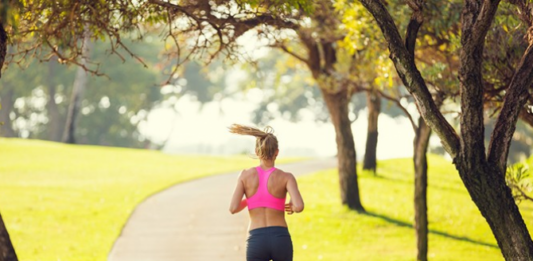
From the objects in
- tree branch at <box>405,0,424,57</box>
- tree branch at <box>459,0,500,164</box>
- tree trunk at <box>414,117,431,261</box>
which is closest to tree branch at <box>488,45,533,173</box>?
tree branch at <box>459,0,500,164</box>

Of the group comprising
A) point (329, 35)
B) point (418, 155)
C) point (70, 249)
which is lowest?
point (70, 249)

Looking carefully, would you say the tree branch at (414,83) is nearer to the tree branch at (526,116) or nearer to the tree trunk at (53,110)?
the tree branch at (526,116)

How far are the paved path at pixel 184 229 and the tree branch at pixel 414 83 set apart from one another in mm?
6377

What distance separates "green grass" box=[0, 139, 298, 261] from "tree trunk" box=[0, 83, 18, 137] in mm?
17733

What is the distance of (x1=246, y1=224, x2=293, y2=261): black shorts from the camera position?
23.4 ft

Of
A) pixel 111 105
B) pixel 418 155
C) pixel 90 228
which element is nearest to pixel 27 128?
pixel 111 105

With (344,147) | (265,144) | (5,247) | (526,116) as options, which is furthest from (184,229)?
(265,144)

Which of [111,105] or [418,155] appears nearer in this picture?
[418,155]

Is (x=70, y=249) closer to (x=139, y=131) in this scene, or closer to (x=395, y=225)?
(x=395, y=225)

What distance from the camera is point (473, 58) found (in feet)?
28.2

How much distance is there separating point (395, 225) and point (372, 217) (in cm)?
107

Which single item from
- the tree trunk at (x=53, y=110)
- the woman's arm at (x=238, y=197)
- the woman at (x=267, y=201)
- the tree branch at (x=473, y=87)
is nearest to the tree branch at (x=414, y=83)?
the tree branch at (x=473, y=87)

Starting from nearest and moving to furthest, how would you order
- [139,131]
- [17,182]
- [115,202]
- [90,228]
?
[90,228] → [115,202] → [17,182] → [139,131]

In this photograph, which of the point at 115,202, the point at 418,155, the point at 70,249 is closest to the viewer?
the point at 418,155
